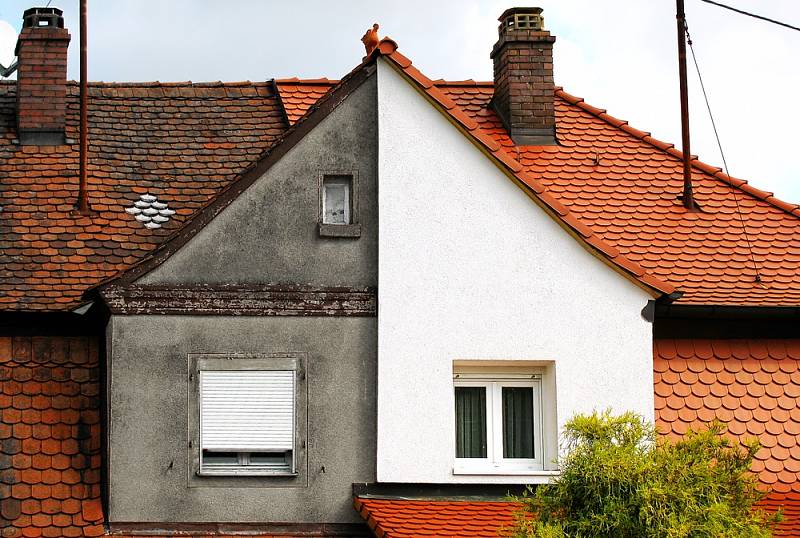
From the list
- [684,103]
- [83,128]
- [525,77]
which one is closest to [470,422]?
[684,103]

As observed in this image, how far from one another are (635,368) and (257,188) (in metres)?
4.37

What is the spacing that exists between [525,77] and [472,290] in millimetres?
5091

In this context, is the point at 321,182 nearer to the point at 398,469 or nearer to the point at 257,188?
the point at 257,188

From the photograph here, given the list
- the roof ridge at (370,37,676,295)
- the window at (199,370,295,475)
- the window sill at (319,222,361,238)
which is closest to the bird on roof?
the roof ridge at (370,37,676,295)

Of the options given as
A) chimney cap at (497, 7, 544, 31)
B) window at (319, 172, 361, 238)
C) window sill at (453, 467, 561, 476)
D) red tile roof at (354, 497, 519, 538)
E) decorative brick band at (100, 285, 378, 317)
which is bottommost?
red tile roof at (354, 497, 519, 538)

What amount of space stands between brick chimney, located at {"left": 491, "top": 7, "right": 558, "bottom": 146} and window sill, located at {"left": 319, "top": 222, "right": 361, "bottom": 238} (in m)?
4.42

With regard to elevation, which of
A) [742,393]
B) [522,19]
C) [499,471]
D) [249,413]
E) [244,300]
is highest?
[522,19]

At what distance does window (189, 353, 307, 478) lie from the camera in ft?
49.0

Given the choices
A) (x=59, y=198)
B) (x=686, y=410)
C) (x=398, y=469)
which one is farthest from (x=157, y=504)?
(x=686, y=410)

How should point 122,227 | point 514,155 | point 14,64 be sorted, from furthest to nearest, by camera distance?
point 14,64 < point 514,155 < point 122,227

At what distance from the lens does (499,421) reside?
15547mm

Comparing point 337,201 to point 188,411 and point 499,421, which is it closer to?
point 188,411

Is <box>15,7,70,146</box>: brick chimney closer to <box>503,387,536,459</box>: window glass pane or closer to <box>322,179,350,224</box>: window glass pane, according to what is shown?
<box>322,179,350,224</box>: window glass pane

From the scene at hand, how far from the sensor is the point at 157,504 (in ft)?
48.4
